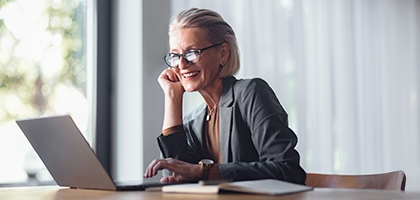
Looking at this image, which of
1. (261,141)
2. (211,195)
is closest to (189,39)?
(261,141)

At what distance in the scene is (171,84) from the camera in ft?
6.89

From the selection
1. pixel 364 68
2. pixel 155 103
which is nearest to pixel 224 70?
pixel 155 103

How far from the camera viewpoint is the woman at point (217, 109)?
172cm

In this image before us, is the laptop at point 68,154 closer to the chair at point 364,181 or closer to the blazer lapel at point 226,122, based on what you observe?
the blazer lapel at point 226,122

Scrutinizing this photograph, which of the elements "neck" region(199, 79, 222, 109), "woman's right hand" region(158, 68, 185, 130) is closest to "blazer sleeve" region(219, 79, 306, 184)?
"neck" region(199, 79, 222, 109)

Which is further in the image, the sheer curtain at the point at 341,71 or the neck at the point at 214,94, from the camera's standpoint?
the sheer curtain at the point at 341,71

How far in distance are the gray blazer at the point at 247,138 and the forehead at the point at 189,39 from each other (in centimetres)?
16

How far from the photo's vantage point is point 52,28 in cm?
274

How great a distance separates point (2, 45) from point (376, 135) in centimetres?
195

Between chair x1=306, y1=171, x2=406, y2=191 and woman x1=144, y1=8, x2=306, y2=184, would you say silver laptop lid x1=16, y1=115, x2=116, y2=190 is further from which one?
chair x1=306, y1=171, x2=406, y2=191

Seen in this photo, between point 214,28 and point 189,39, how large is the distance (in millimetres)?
103

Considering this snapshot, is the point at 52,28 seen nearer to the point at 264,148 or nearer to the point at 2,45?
the point at 2,45

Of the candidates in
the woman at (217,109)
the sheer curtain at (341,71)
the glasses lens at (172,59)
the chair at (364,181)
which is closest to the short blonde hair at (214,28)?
the woman at (217,109)

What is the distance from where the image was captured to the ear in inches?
79.7
